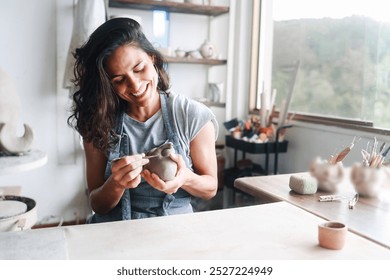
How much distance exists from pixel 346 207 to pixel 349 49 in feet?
1.58

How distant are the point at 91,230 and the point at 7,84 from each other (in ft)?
2.96

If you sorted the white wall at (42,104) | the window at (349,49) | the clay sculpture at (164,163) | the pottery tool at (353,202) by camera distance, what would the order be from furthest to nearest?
the white wall at (42,104)
the pottery tool at (353,202)
the clay sculpture at (164,163)
the window at (349,49)

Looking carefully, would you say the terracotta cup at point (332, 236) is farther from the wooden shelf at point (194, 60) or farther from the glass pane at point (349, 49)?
the wooden shelf at point (194, 60)

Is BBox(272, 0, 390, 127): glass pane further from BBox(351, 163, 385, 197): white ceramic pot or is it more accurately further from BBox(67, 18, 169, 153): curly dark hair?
BBox(67, 18, 169, 153): curly dark hair

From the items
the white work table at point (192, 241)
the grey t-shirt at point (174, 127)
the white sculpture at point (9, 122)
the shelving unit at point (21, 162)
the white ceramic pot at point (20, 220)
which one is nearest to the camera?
the white work table at point (192, 241)

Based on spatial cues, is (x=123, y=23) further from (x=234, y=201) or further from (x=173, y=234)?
(x=234, y=201)

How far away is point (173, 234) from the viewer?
81 cm

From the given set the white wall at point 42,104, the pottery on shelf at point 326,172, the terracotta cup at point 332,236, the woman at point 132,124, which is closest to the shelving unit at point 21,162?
the woman at point 132,124

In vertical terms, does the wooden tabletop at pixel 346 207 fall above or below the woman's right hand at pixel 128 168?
below

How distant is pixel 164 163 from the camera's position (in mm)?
849

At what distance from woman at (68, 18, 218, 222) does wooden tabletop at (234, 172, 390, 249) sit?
16 centimetres

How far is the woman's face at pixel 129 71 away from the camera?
893 mm

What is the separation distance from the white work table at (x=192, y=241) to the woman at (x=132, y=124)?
10 centimetres

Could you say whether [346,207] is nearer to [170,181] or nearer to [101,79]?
[170,181]
